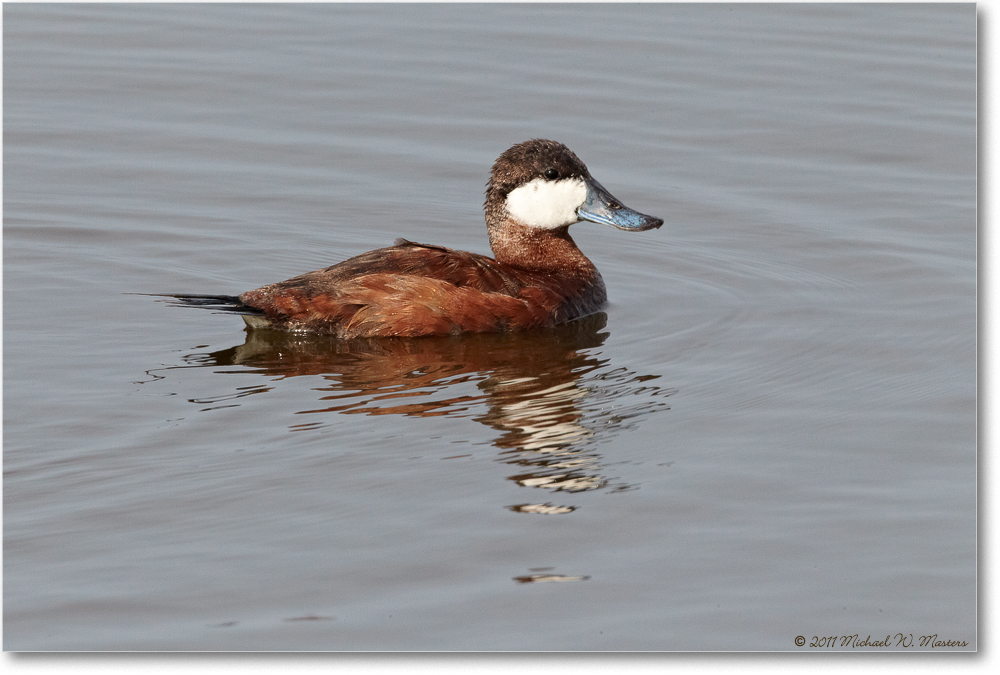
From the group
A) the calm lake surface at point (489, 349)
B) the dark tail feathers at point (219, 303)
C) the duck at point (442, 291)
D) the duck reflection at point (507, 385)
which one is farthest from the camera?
the duck at point (442, 291)

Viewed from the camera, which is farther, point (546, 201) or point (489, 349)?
point (546, 201)

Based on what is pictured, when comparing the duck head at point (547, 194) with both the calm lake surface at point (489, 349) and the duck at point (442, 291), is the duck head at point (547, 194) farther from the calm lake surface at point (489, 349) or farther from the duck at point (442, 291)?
the calm lake surface at point (489, 349)

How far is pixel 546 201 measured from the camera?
8.59m

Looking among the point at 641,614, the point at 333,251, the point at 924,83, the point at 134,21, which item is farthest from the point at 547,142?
the point at 134,21

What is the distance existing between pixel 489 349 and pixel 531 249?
1141 millimetres

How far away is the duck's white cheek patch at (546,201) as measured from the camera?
8.55 meters

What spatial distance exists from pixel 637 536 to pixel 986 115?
3040 millimetres

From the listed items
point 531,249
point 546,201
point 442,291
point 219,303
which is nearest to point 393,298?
point 442,291

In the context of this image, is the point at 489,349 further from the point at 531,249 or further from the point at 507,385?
the point at 531,249

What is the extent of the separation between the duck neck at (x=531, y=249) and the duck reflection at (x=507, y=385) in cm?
44
